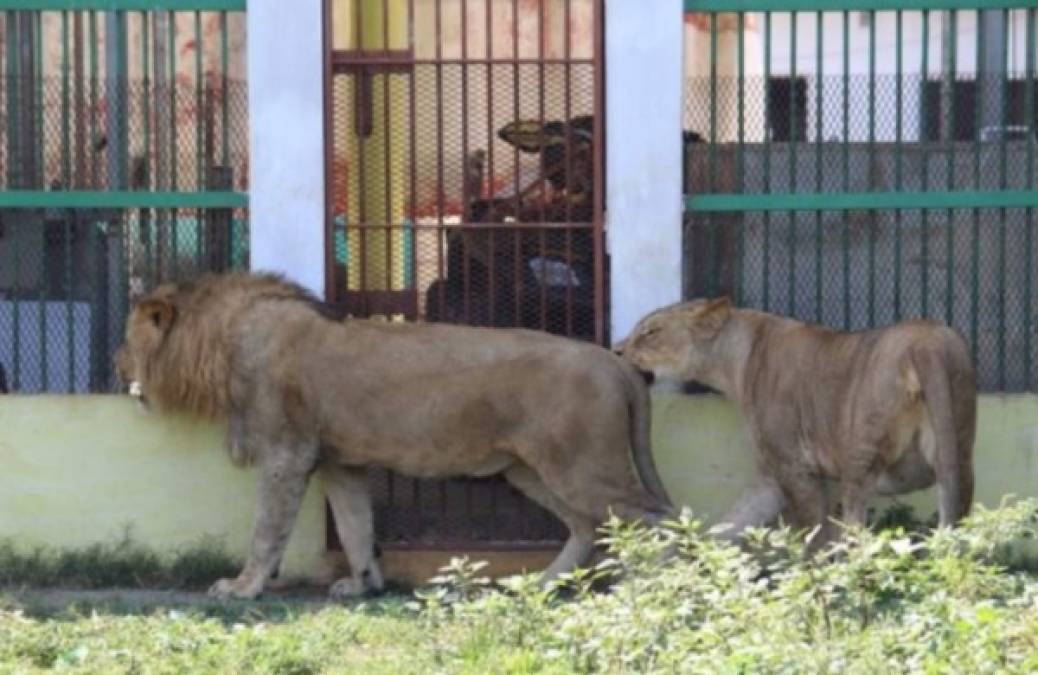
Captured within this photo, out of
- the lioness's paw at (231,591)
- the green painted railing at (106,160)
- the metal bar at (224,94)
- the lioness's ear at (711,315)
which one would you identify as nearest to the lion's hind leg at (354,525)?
the lioness's paw at (231,591)

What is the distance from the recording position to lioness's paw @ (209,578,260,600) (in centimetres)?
1079

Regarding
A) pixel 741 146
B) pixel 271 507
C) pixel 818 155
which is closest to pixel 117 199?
pixel 271 507

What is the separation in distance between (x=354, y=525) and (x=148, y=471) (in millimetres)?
887

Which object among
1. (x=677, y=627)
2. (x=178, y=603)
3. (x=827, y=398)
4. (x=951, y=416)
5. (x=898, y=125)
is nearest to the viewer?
(x=677, y=627)

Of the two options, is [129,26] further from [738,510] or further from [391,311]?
[738,510]

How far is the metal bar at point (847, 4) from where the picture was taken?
11.0 metres

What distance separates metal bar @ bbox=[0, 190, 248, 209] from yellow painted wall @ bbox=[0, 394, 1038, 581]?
0.77 meters

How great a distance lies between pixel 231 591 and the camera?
10.8m

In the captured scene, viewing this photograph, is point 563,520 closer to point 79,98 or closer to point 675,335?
point 675,335

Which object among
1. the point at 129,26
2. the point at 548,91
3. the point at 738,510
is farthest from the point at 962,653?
the point at 129,26

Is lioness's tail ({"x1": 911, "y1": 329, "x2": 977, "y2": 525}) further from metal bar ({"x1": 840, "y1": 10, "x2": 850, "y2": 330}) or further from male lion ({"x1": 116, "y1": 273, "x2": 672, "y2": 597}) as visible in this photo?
male lion ({"x1": 116, "y1": 273, "x2": 672, "y2": 597})

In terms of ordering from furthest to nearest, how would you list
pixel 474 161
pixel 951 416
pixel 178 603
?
1. pixel 474 161
2. pixel 178 603
3. pixel 951 416

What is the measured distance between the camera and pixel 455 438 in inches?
424

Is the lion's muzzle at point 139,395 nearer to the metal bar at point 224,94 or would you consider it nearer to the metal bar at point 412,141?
the metal bar at point 224,94
